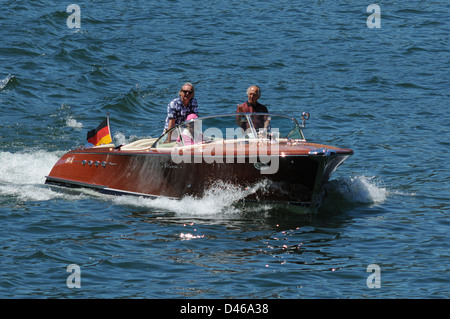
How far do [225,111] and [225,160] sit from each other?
7.87 meters

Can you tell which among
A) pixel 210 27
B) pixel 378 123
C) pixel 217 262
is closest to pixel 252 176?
pixel 217 262

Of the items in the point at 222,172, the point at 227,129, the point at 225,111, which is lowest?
the point at 222,172

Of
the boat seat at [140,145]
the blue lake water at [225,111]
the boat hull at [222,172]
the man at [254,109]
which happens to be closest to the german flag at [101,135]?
the boat hull at [222,172]

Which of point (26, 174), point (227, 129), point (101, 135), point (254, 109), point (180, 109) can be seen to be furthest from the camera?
point (26, 174)

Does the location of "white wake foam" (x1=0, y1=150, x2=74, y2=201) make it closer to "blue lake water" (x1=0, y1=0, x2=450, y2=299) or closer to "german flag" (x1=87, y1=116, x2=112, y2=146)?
"blue lake water" (x1=0, y1=0, x2=450, y2=299)

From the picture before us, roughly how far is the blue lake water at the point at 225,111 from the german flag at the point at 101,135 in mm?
1024

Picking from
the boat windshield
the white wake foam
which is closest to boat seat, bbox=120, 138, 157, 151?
the boat windshield

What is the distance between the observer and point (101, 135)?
45.8 feet

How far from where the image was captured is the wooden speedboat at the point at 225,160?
11750 mm

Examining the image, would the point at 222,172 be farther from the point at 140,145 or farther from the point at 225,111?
the point at 225,111

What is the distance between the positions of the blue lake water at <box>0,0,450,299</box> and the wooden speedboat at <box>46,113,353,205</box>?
0.28 metres

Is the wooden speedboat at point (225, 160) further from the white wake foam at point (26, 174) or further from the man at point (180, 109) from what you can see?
the white wake foam at point (26, 174)

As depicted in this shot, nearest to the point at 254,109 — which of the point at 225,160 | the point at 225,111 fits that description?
the point at 225,160
